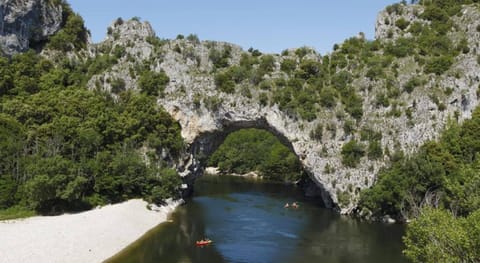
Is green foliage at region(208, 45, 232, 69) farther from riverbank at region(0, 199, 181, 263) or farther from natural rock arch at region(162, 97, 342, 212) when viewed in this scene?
riverbank at region(0, 199, 181, 263)

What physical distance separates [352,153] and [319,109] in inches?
343

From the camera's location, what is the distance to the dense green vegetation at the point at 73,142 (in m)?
51.5

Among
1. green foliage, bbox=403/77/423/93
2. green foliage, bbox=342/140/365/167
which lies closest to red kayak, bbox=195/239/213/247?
green foliage, bbox=342/140/365/167

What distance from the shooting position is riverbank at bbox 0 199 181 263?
1448 inches

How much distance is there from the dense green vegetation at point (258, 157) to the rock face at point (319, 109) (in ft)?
92.1

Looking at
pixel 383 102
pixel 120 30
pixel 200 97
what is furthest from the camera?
pixel 120 30

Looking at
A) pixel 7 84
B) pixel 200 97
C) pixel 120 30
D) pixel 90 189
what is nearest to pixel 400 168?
pixel 200 97

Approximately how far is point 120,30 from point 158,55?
39.6ft

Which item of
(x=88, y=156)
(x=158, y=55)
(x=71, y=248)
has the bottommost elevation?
(x=71, y=248)

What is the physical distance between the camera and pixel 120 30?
269 ft

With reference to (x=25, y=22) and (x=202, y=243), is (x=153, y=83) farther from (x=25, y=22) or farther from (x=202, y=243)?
(x=202, y=243)

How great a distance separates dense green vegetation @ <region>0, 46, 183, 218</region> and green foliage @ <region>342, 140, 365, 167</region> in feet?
81.0

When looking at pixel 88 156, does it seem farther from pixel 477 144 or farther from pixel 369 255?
pixel 477 144

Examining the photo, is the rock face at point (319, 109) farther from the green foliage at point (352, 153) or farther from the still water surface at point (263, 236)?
the still water surface at point (263, 236)
